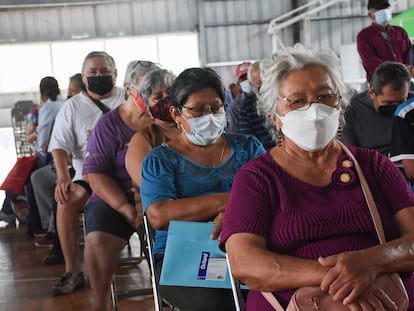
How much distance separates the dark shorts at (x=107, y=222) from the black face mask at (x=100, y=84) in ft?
3.31

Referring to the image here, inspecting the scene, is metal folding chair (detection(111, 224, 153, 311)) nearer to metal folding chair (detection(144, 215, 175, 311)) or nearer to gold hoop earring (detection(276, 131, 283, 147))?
metal folding chair (detection(144, 215, 175, 311))

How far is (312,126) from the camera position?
1877 millimetres

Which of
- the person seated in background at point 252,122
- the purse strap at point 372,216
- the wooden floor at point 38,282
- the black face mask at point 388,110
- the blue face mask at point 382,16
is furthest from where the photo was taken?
the blue face mask at point 382,16

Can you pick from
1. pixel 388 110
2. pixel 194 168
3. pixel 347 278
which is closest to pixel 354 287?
pixel 347 278

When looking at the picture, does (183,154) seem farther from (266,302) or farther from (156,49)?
(156,49)

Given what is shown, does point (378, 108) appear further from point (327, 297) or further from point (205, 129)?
point (327, 297)

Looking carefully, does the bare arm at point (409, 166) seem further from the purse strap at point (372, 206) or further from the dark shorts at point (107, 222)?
the dark shorts at point (107, 222)

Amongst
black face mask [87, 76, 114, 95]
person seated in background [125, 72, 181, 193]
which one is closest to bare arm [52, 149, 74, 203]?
black face mask [87, 76, 114, 95]

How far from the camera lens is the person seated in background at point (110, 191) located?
330 cm

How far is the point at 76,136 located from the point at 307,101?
261 centimetres

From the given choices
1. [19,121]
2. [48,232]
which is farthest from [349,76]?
[48,232]

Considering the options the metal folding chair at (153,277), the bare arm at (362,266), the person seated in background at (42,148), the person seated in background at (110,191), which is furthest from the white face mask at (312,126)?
the person seated in background at (42,148)

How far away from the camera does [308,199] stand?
177cm

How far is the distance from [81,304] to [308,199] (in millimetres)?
2572
